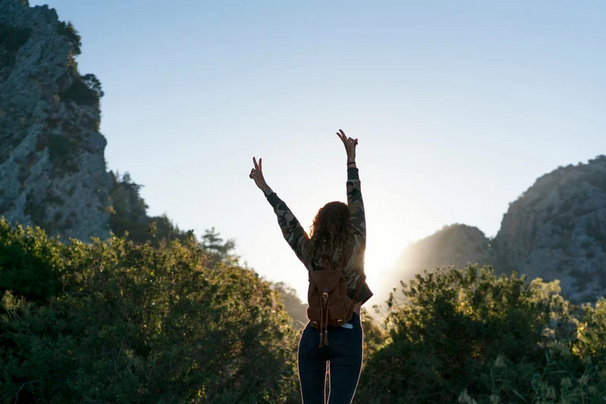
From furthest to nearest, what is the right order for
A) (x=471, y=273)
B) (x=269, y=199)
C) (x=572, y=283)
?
(x=572, y=283) → (x=471, y=273) → (x=269, y=199)

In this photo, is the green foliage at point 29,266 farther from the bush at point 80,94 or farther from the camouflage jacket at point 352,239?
the bush at point 80,94

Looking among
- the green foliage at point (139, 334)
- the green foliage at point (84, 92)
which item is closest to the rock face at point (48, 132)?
the green foliage at point (84, 92)

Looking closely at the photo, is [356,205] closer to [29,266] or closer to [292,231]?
[292,231]

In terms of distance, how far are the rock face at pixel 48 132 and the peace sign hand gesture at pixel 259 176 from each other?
47.4m

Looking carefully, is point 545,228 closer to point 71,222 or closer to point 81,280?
point 71,222

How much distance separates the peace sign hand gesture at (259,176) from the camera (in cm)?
363

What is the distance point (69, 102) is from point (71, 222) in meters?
16.8

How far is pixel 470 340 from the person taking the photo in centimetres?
1065

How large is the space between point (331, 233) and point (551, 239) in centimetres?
9474

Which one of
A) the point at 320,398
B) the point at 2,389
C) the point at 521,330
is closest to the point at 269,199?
the point at 320,398

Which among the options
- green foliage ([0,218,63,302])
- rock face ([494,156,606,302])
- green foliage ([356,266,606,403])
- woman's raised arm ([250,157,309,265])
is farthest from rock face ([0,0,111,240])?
rock face ([494,156,606,302])

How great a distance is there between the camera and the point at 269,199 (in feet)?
11.6

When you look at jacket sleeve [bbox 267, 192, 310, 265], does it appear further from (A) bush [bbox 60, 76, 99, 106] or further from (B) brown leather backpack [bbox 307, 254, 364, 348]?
(A) bush [bbox 60, 76, 99, 106]

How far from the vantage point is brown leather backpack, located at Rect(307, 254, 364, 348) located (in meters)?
2.98
